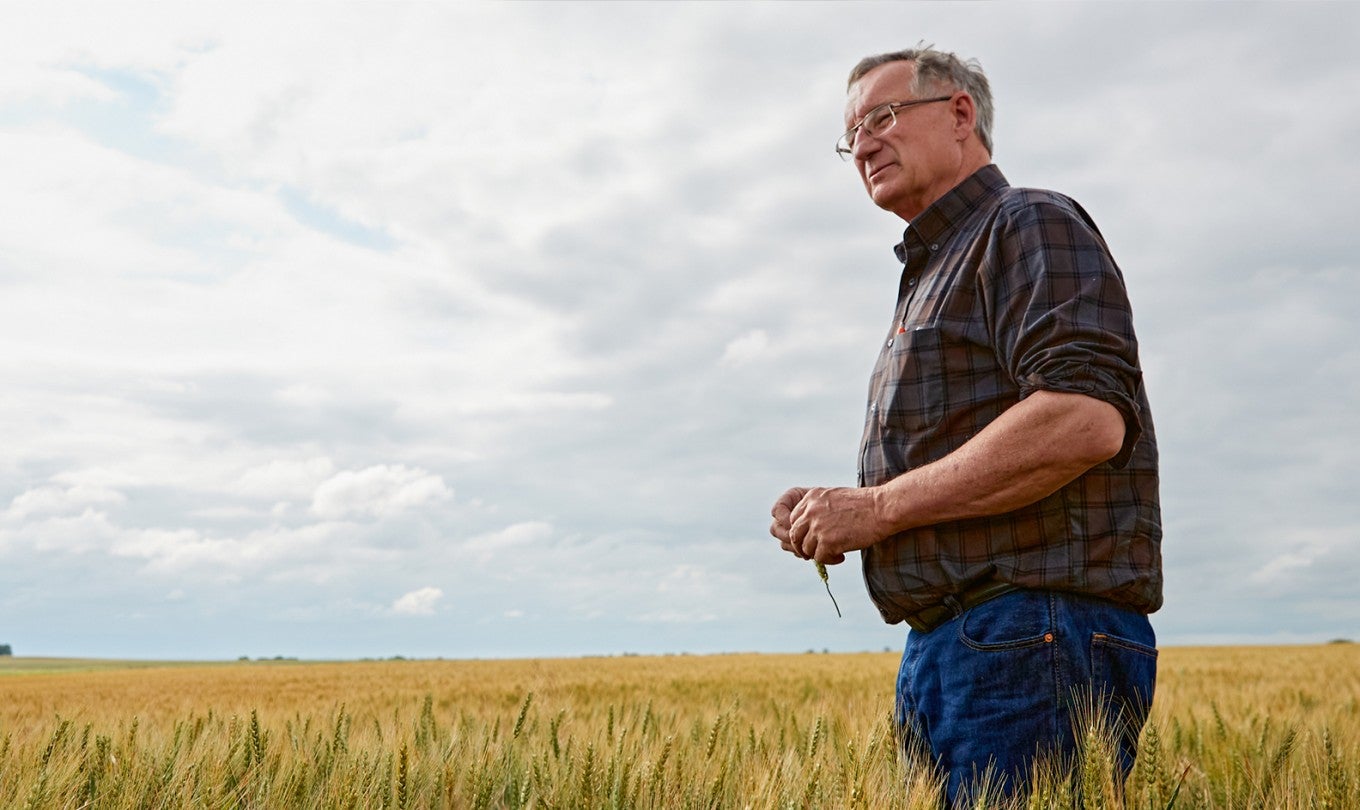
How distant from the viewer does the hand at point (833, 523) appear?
2.06 m

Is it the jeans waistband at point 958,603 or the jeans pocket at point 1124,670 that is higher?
the jeans waistband at point 958,603

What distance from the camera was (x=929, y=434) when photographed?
82.4 inches

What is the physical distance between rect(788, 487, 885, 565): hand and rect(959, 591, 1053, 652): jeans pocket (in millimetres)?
258

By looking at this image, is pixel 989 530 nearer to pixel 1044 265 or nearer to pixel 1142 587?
pixel 1142 587

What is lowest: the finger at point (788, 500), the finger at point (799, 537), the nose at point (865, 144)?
the finger at point (799, 537)

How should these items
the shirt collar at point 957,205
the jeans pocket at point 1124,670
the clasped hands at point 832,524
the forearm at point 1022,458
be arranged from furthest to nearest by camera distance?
the shirt collar at point 957,205, the clasped hands at point 832,524, the jeans pocket at point 1124,670, the forearm at point 1022,458

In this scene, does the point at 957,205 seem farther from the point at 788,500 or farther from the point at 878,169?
the point at 788,500

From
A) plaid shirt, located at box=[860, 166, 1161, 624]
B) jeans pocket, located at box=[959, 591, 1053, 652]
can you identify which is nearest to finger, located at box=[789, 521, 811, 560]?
plaid shirt, located at box=[860, 166, 1161, 624]

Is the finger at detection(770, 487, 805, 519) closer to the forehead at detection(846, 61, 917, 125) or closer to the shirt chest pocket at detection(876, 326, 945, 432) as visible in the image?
the shirt chest pocket at detection(876, 326, 945, 432)

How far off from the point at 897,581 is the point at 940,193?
0.97m

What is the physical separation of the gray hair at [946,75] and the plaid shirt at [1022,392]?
0.33 m

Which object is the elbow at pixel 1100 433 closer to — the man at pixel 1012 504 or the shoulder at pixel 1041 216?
A: the man at pixel 1012 504

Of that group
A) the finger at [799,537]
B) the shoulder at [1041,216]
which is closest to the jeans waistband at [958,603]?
the finger at [799,537]

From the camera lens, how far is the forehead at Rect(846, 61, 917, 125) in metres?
2.40
